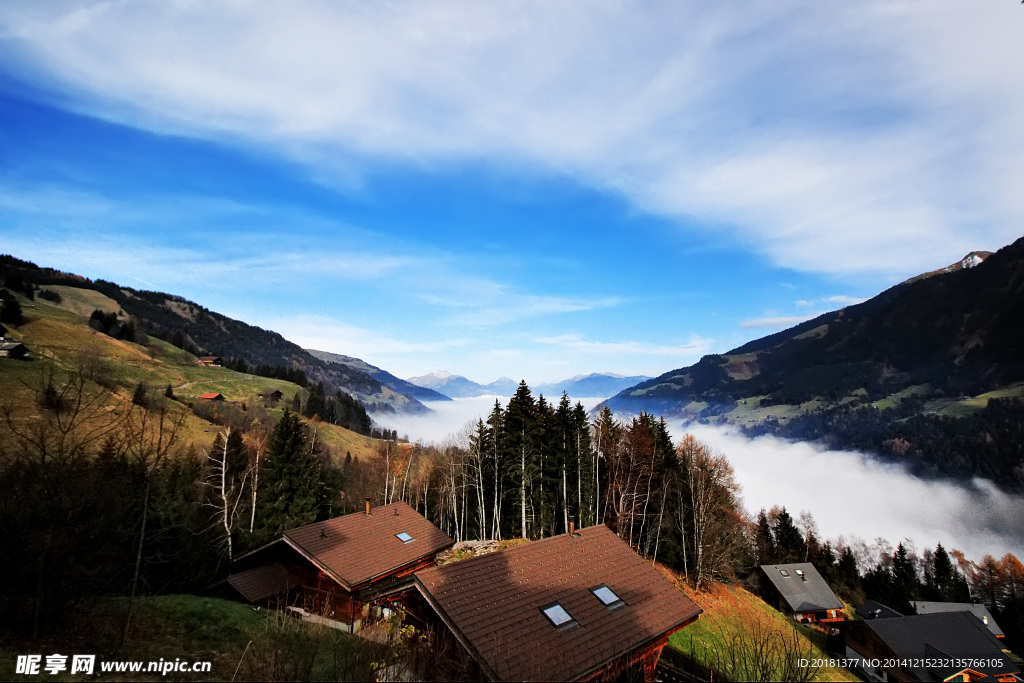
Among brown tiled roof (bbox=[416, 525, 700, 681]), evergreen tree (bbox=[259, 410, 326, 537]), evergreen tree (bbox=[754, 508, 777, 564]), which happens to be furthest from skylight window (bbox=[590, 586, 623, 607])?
evergreen tree (bbox=[754, 508, 777, 564])

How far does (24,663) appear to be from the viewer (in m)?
10.9

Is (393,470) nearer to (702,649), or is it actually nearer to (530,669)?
(702,649)

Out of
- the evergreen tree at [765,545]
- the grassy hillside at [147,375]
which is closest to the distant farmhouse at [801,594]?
the evergreen tree at [765,545]

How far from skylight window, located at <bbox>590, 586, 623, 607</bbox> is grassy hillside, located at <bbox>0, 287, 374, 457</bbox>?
4986 centimetres

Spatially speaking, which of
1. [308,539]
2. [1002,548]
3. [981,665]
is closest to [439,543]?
[308,539]

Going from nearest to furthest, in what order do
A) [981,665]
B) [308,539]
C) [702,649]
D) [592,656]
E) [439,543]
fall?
1. [592,656]
2. [308,539]
3. [702,649]
4. [439,543]
5. [981,665]

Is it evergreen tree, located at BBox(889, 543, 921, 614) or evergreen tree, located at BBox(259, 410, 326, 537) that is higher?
evergreen tree, located at BBox(259, 410, 326, 537)

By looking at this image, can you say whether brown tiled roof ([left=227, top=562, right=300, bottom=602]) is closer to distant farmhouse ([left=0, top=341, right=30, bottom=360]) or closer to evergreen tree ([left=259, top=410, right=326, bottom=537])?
evergreen tree ([left=259, top=410, right=326, bottom=537])

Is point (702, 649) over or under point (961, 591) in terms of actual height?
over

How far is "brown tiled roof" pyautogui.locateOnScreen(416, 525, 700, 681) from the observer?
11.9 m

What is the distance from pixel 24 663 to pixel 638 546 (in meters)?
42.1

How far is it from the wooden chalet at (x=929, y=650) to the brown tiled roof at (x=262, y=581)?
47.7 meters

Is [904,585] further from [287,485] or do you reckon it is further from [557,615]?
[557,615]

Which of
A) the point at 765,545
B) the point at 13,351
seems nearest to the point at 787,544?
the point at 765,545
